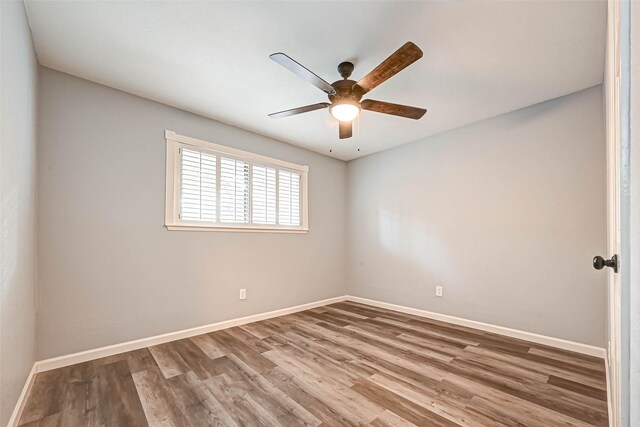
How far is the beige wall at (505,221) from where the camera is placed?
9.18ft

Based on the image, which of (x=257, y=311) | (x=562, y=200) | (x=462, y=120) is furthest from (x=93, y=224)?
(x=562, y=200)

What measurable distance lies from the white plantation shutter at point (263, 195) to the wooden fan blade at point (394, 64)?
2.07 m

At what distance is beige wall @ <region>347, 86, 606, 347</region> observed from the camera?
2.80 meters

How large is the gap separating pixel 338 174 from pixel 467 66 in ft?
9.38

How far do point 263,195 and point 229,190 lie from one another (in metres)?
0.51

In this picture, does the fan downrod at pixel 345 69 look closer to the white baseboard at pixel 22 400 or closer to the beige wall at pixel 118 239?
the beige wall at pixel 118 239

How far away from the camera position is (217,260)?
136 inches

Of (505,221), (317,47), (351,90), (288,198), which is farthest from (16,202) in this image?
(505,221)

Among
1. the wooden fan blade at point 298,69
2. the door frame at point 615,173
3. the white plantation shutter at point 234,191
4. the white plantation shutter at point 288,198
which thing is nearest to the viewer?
the door frame at point 615,173

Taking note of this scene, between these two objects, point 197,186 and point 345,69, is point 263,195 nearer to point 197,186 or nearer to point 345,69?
point 197,186

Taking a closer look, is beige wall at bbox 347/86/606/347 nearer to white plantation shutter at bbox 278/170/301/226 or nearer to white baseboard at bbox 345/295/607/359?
white baseboard at bbox 345/295/607/359

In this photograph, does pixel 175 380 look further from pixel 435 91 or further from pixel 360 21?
pixel 435 91

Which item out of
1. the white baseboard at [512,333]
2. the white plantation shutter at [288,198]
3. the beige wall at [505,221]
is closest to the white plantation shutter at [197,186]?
the white plantation shutter at [288,198]

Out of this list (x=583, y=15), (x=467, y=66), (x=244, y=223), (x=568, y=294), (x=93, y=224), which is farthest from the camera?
(x=244, y=223)
